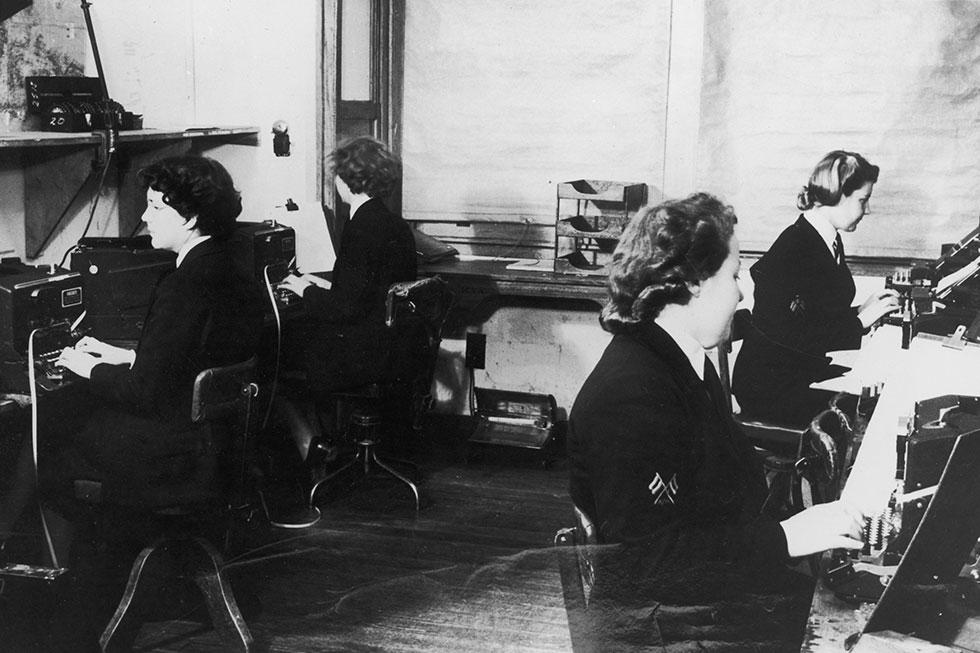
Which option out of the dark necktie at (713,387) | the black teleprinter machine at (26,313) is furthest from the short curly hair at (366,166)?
the dark necktie at (713,387)

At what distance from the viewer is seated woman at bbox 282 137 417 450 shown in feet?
12.7

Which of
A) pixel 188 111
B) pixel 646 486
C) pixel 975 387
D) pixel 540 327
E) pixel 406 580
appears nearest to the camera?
pixel 646 486

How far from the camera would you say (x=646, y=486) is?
5.61ft

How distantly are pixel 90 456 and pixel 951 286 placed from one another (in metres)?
2.55

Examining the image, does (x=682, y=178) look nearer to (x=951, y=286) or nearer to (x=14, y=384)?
(x=951, y=286)

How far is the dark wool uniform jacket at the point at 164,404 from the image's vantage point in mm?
2750

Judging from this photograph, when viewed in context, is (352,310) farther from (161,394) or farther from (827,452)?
(827,452)

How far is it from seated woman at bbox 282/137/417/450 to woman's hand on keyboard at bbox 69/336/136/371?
104cm

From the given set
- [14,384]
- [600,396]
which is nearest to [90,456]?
[14,384]

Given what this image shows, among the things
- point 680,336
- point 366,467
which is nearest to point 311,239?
point 366,467

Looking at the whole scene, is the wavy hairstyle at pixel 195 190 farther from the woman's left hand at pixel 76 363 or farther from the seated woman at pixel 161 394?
the woman's left hand at pixel 76 363

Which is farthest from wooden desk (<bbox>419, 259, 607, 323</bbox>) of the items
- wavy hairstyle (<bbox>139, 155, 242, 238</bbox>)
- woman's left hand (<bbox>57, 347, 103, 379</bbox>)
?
woman's left hand (<bbox>57, 347, 103, 379</bbox>)

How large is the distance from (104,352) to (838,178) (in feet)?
7.90

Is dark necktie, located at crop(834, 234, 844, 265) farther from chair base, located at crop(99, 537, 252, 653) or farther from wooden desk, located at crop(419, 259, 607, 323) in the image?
chair base, located at crop(99, 537, 252, 653)
